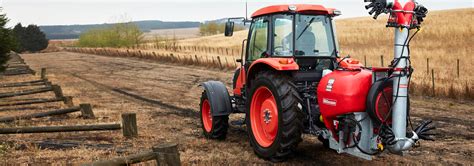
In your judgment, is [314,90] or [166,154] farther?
[314,90]

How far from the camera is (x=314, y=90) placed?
6.15 meters

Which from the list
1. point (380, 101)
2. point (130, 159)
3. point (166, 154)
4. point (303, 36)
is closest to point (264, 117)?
point (303, 36)

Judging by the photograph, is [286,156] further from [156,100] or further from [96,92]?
[96,92]

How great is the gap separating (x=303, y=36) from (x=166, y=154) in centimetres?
284

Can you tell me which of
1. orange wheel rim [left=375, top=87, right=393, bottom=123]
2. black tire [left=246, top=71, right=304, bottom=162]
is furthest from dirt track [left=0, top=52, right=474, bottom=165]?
orange wheel rim [left=375, top=87, right=393, bottom=123]

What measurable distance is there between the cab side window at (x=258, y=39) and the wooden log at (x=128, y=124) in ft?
7.41

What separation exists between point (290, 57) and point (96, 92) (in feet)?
35.2

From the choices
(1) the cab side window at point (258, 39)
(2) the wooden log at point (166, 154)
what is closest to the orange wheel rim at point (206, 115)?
(1) the cab side window at point (258, 39)

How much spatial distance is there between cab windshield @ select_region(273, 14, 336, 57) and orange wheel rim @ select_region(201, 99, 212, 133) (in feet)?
6.94

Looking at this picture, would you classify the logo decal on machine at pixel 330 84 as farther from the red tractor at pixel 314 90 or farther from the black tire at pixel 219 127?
the black tire at pixel 219 127

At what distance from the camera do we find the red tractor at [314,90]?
187 inches

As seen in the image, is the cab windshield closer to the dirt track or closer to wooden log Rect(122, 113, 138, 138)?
the dirt track

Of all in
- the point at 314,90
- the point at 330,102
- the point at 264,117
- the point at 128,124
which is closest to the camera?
the point at 330,102

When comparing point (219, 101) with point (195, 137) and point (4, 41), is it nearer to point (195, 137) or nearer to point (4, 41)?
point (195, 137)
